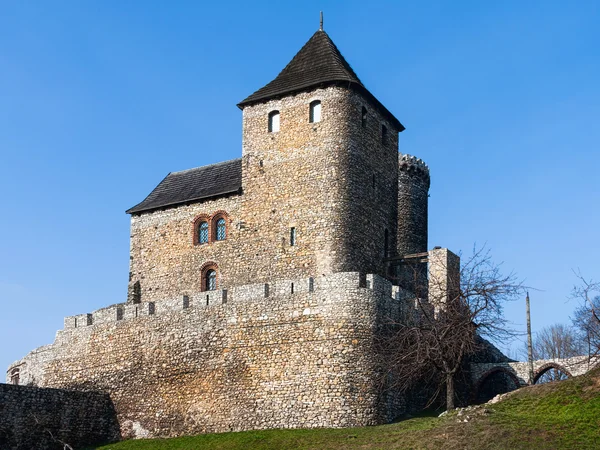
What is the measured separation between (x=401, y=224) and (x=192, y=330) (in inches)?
609

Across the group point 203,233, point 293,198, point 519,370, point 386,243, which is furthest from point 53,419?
point 519,370

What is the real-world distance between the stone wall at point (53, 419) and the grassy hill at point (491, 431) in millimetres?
5257

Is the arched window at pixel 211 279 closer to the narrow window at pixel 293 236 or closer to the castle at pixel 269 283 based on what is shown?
the castle at pixel 269 283

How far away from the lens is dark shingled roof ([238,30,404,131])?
39.5 m

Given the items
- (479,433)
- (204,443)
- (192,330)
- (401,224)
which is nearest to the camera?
(479,433)

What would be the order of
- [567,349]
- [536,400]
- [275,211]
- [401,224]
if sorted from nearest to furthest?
[536,400]
[275,211]
[401,224]
[567,349]

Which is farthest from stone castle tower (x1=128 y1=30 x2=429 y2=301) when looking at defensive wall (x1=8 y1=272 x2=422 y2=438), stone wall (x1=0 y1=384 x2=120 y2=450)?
stone wall (x1=0 y1=384 x2=120 y2=450)

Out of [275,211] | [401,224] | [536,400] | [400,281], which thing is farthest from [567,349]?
[536,400]

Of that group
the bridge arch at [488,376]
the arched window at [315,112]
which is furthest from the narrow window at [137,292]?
the bridge arch at [488,376]

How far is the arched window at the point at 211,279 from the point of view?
4106 cm

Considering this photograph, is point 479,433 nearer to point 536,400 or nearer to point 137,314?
point 536,400

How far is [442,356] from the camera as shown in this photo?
32.8m

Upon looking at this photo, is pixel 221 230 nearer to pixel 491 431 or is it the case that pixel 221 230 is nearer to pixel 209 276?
pixel 209 276

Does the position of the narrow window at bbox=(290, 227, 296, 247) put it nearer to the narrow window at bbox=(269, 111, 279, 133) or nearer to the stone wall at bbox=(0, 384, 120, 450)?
the narrow window at bbox=(269, 111, 279, 133)
